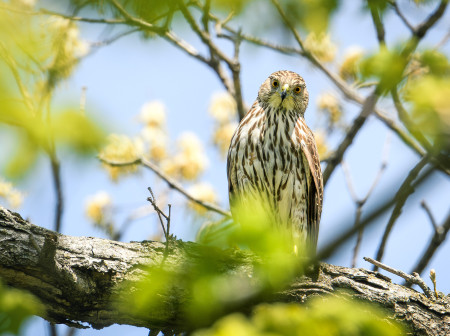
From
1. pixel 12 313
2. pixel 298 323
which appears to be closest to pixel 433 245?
pixel 298 323

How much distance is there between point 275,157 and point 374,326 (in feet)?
10.6

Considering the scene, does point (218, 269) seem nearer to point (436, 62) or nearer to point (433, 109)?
point (433, 109)

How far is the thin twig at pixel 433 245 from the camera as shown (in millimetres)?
4367

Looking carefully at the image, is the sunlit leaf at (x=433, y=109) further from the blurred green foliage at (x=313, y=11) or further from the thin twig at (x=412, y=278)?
the thin twig at (x=412, y=278)

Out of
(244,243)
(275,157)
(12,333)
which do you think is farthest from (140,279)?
(275,157)

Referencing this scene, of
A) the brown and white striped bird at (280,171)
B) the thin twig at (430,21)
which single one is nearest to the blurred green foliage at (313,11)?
the thin twig at (430,21)

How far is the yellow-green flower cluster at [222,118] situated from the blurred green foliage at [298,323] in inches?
194

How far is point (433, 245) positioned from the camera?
4410mm

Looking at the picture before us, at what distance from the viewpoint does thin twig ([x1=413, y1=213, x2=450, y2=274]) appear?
4.37m

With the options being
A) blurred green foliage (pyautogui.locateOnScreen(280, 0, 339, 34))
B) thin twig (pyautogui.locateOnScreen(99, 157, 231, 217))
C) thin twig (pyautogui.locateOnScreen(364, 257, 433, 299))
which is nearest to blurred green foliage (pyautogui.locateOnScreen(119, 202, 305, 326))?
blurred green foliage (pyautogui.locateOnScreen(280, 0, 339, 34))

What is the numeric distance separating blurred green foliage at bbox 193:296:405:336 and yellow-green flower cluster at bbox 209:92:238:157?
4.93m

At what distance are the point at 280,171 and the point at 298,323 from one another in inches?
128

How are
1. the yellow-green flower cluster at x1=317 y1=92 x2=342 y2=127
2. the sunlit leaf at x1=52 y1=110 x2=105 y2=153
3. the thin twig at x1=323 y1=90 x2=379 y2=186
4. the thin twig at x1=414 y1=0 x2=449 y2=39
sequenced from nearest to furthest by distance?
1. the sunlit leaf at x1=52 y1=110 x2=105 y2=153
2. the thin twig at x1=414 y1=0 x2=449 y2=39
3. the thin twig at x1=323 y1=90 x2=379 y2=186
4. the yellow-green flower cluster at x1=317 y1=92 x2=342 y2=127

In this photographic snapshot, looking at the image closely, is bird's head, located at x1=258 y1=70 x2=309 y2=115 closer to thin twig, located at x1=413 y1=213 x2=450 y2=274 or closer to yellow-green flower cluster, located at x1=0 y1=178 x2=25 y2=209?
thin twig, located at x1=413 y1=213 x2=450 y2=274
